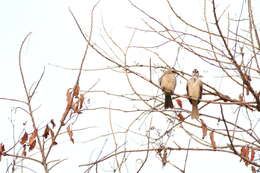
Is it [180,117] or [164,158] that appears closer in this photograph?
[164,158]

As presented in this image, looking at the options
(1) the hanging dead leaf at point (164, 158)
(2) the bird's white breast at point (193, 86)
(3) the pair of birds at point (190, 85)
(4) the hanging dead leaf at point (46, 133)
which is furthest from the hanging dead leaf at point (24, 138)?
(2) the bird's white breast at point (193, 86)

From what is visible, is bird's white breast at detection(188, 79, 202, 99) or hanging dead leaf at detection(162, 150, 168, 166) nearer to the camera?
hanging dead leaf at detection(162, 150, 168, 166)

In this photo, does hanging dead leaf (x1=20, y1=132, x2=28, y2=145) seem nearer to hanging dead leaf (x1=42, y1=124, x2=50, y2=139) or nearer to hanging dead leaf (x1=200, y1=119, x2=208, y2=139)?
hanging dead leaf (x1=42, y1=124, x2=50, y2=139)

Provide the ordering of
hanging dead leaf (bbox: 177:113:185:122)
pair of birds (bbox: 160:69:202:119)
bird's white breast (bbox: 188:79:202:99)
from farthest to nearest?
bird's white breast (bbox: 188:79:202:99), pair of birds (bbox: 160:69:202:119), hanging dead leaf (bbox: 177:113:185:122)

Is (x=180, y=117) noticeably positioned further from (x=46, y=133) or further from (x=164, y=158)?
(x=46, y=133)

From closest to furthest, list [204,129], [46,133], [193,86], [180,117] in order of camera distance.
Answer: [46,133] < [204,129] < [180,117] < [193,86]

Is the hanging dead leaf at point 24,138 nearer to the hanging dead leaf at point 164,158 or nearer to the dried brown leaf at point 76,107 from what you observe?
the dried brown leaf at point 76,107

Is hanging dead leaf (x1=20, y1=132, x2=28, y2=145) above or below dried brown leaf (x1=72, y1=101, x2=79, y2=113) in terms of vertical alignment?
below

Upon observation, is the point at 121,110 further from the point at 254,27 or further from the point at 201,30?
the point at 254,27

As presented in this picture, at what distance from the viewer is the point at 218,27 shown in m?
2.86

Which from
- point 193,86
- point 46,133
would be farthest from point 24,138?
point 193,86

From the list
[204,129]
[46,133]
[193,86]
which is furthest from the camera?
[193,86]

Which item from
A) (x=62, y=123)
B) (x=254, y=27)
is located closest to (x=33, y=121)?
(x=62, y=123)

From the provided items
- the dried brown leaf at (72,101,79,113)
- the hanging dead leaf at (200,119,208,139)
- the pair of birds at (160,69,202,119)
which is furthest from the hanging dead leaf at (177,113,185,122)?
the dried brown leaf at (72,101,79,113)
